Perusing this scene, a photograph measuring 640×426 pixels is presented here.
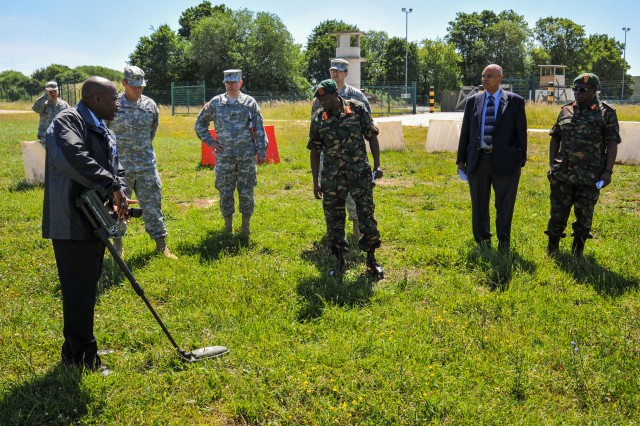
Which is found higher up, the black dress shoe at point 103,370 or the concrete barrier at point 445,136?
the concrete barrier at point 445,136

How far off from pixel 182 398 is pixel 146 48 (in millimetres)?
67858

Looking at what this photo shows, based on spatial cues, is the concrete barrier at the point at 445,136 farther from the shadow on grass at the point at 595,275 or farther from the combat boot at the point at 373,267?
the combat boot at the point at 373,267

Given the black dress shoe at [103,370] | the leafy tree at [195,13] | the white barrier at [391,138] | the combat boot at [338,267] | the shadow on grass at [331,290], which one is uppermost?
the leafy tree at [195,13]

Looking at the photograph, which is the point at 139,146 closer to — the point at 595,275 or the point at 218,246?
the point at 218,246

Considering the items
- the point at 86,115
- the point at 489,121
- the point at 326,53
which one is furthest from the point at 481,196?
the point at 326,53

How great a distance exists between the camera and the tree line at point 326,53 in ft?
201

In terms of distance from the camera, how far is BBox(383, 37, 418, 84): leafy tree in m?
76.0

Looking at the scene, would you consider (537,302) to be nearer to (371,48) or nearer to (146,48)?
(146,48)

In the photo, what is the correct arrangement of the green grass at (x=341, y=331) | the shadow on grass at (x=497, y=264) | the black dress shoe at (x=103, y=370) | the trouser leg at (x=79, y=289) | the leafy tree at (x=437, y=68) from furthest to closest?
the leafy tree at (x=437, y=68)
the shadow on grass at (x=497, y=264)
the black dress shoe at (x=103, y=370)
the trouser leg at (x=79, y=289)
the green grass at (x=341, y=331)

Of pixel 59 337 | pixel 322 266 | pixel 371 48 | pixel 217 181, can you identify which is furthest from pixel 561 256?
pixel 371 48

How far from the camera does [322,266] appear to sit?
239 inches

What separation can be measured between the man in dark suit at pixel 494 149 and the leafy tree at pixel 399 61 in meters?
72.1

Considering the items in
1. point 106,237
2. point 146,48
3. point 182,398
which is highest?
point 146,48

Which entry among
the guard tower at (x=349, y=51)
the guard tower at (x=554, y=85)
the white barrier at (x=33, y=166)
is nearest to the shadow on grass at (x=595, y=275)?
the white barrier at (x=33, y=166)
